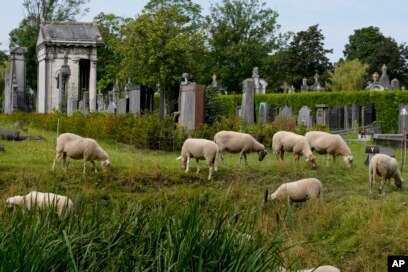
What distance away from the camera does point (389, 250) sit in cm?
1169

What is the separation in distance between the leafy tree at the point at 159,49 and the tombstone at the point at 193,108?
22423mm

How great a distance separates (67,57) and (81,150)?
1284 inches

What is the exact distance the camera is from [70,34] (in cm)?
4969

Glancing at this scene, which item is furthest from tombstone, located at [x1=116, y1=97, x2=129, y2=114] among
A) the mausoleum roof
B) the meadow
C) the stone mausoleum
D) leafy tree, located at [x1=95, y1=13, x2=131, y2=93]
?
leafy tree, located at [x1=95, y1=13, x2=131, y2=93]

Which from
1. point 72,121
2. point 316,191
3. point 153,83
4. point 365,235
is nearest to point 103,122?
point 72,121

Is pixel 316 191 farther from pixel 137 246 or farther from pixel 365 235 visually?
pixel 137 246

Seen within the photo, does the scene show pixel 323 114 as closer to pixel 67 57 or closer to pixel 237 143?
pixel 67 57

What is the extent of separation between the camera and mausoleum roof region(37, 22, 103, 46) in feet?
161

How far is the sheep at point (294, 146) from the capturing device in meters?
17.5

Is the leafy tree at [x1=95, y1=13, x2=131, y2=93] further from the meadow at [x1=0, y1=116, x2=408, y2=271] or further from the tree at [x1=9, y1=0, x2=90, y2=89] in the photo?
the meadow at [x1=0, y1=116, x2=408, y2=271]

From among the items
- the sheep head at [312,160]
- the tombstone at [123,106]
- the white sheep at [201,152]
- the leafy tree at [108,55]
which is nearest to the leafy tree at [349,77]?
the leafy tree at [108,55]

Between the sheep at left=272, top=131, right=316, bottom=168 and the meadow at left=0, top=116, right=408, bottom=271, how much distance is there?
0.43 m

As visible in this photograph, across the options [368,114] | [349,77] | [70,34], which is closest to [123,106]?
[368,114]

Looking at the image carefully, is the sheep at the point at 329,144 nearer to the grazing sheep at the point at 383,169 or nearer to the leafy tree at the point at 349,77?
the grazing sheep at the point at 383,169
